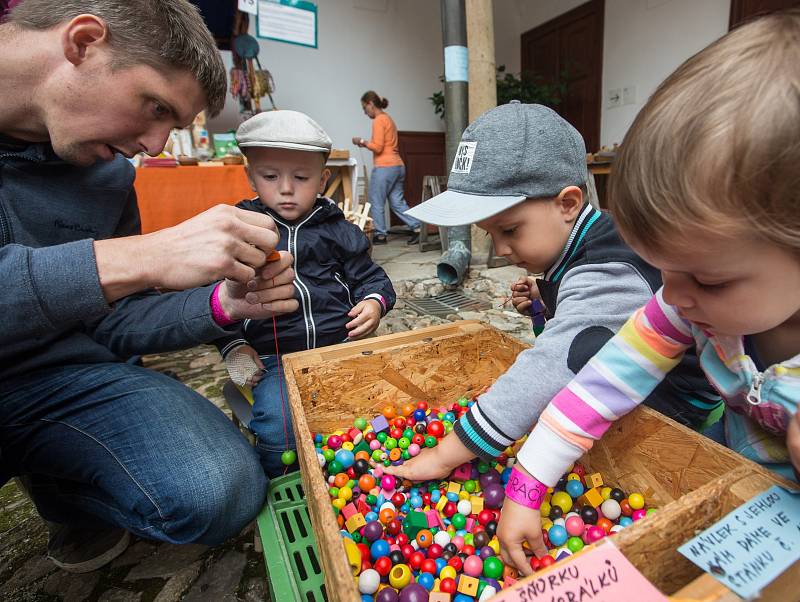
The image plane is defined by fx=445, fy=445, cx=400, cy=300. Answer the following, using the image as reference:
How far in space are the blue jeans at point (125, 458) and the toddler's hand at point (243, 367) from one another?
331 mm

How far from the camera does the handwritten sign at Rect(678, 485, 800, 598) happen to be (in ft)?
1.32

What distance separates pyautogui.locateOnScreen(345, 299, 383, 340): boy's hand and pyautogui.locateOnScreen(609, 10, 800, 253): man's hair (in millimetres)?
1035

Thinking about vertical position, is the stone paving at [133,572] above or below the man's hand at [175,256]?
below

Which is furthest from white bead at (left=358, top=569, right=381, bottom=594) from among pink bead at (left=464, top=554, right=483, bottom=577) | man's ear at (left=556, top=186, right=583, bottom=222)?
man's ear at (left=556, top=186, right=583, bottom=222)

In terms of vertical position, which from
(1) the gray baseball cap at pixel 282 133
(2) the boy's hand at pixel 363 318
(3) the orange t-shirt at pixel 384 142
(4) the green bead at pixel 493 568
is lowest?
(4) the green bead at pixel 493 568

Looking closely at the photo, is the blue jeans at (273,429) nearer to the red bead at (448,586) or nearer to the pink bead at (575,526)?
the red bead at (448,586)

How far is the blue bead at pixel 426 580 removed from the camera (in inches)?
27.6

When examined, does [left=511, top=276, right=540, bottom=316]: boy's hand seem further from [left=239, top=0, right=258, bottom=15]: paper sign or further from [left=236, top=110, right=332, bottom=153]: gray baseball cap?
[left=239, top=0, right=258, bottom=15]: paper sign

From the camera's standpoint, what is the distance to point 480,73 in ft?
9.98

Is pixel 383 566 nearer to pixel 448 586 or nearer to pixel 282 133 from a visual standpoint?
pixel 448 586

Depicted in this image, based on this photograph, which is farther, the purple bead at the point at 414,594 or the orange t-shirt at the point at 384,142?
the orange t-shirt at the point at 384,142

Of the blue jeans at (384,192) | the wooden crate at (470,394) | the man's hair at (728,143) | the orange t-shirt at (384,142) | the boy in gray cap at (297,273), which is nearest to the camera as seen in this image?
the man's hair at (728,143)

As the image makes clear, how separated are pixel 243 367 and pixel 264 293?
1.49 feet

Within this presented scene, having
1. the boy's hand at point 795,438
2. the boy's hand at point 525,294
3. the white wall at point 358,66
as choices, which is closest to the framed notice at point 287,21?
the white wall at point 358,66
